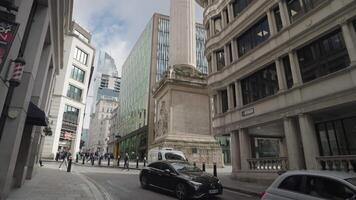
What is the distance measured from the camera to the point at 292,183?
5504mm

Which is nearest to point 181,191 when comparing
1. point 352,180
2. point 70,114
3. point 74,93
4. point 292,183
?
point 292,183

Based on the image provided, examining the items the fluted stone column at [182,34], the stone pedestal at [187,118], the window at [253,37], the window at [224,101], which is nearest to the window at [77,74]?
the stone pedestal at [187,118]

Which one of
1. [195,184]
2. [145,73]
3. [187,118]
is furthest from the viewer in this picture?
[145,73]

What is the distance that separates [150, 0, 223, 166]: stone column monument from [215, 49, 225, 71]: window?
1236 centimetres

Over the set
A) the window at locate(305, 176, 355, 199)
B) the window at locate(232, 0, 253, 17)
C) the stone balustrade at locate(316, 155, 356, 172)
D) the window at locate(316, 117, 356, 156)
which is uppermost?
the window at locate(232, 0, 253, 17)

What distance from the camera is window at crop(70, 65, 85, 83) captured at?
46312mm

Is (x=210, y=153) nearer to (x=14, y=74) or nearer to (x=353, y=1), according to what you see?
(x=353, y=1)

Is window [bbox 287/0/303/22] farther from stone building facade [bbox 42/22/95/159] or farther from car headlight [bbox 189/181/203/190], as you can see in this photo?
stone building facade [bbox 42/22/95/159]

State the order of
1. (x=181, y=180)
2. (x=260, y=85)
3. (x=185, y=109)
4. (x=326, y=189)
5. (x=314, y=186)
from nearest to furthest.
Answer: (x=326, y=189) < (x=314, y=186) < (x=181, y=180) < (x=260, y=85) < (x=185, y=109)

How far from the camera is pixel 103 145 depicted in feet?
396

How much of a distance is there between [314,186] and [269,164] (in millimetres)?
11091

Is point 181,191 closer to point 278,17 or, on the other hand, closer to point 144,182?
point 144,182

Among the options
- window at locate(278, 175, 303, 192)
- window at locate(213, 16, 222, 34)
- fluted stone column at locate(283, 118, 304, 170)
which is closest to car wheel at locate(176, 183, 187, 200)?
window at locate(278, 175, 303, 192)

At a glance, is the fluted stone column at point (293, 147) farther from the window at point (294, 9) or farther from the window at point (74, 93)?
the window at point (74, 93)
